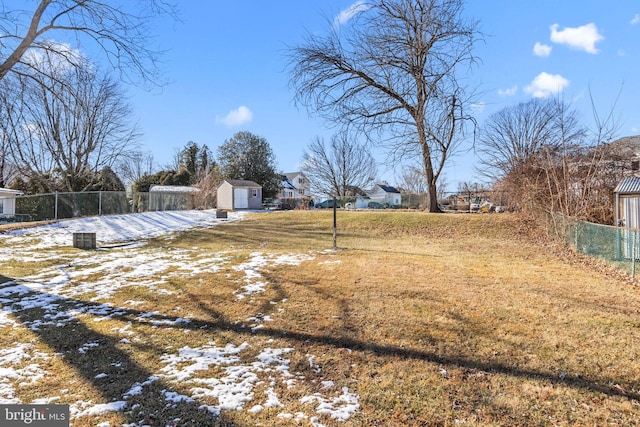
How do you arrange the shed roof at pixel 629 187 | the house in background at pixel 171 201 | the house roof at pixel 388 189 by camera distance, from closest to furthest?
the shed roof at pixel 629 187
the house in background at pixel 171 201
the house roof at pixel 388 189

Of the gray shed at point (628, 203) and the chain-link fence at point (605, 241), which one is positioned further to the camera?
the gray shed at point (628, 203)

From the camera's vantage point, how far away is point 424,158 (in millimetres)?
16266

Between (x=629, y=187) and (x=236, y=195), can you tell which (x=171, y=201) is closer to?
(x=236, y=195)

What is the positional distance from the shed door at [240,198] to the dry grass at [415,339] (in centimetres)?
2302

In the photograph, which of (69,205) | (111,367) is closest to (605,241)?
(111,367)


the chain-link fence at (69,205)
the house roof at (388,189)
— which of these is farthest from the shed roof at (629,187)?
the house roof at (388,189)

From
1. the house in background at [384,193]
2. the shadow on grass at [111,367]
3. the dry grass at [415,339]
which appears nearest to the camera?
the shadow on grass at [111,367]

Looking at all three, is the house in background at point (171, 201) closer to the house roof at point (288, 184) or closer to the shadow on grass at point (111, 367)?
the shadow on grass at point (111, 367)

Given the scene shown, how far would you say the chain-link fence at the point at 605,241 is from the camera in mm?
6703

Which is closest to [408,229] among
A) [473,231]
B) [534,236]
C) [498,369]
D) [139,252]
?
[473,231]

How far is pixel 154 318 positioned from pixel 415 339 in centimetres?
334

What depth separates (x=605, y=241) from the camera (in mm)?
7707

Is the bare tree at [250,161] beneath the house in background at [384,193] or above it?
above

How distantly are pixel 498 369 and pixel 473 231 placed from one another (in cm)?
1207
